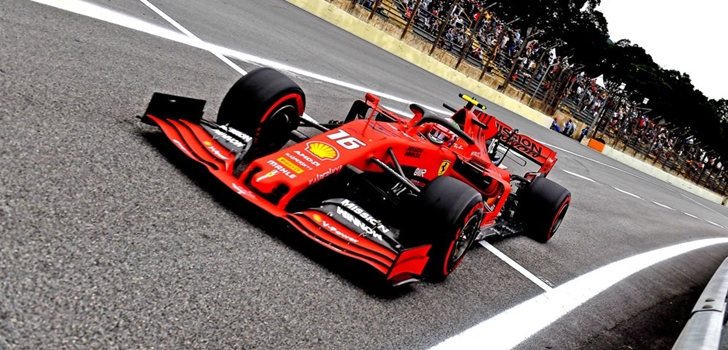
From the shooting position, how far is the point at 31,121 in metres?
3.22

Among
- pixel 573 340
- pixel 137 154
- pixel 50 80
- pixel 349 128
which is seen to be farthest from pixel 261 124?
pixel 573 340

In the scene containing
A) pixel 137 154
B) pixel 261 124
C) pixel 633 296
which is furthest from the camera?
pixel 633 296

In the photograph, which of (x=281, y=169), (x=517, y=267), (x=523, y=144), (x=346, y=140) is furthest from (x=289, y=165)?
(x=523, y=144)

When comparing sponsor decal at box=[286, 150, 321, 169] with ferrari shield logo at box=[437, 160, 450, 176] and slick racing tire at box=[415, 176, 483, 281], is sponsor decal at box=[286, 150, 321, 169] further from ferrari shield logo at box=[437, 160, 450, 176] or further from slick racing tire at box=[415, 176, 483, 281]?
ferrari shield logo at box=[437, 160, 450, 176]

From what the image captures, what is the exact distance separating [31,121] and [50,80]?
76 centimetres

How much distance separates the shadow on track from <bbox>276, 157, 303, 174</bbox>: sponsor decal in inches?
11.6

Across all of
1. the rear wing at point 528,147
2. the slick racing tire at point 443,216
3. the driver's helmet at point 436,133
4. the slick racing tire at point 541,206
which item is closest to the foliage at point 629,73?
the rear wing at point 528,147

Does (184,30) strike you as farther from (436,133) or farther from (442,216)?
(442,216)

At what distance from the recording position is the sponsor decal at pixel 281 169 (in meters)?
3.46

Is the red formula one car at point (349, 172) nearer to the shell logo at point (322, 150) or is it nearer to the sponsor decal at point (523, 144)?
the shell logo at point (322, 150)

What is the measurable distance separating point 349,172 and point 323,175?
0.79 ft

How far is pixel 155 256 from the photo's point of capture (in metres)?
2.61

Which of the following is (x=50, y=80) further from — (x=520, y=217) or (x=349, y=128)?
(x=520, y=217)

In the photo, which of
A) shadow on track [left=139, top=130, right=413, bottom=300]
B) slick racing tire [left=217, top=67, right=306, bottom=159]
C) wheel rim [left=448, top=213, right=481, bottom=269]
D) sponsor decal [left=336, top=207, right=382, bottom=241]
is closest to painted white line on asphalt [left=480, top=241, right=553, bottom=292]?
wheel rim [left=448, top=213, right=481, bottom=269]
